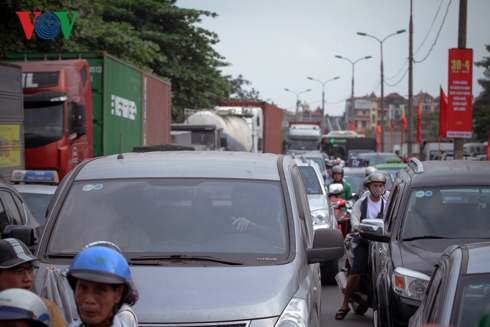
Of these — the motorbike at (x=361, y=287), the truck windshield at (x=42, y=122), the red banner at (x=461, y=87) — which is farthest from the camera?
the red banner at (x=461, y=87)

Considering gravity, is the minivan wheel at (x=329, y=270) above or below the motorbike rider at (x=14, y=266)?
below

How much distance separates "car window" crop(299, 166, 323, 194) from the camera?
535 inches

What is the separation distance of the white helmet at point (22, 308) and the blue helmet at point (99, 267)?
218 millimetres

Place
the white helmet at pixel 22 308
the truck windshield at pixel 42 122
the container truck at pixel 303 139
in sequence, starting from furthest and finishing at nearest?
the container truck at pixel 303 139
the truck windshield at pixel 42 122
the white helmet at pixel 22 308

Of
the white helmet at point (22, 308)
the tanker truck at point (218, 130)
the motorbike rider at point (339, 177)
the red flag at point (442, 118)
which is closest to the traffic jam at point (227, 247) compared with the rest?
the white helmet at point (22, 308)

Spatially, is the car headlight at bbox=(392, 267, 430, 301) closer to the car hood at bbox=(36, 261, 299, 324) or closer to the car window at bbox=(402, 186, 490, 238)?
the car window at bbox=(402, 186, 490, 238)

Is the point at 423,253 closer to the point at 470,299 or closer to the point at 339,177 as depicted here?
the point at 470,299

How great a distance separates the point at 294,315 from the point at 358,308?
507 centimetres

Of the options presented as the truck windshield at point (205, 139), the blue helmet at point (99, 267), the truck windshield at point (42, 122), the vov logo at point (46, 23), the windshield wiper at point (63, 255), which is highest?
the vov logo at point (46, 23)

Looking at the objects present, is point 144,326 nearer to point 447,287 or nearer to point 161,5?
point 447,287

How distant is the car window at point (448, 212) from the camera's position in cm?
676

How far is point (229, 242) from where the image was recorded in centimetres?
472

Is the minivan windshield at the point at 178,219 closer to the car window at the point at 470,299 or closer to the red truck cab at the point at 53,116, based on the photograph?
the car window at the point at 470,299

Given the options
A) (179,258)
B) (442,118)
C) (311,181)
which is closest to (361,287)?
(179,258)
